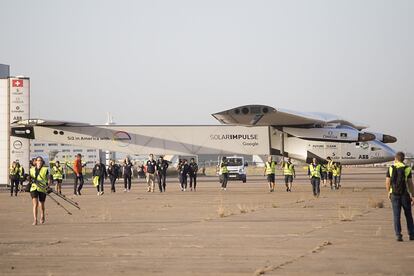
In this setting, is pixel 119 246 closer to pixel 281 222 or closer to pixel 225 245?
pixel 225 245

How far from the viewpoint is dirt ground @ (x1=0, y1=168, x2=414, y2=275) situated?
10.9 m

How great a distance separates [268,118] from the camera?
39438mm

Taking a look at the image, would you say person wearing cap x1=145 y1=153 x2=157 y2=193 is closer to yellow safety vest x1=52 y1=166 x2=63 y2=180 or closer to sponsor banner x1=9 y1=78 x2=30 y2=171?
yellow safety vest x1=52 y1=166 x2=63 y2=180

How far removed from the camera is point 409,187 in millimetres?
14984

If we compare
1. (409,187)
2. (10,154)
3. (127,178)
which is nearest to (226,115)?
→ (127,178)

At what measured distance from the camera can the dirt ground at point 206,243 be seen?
1092 centimetres

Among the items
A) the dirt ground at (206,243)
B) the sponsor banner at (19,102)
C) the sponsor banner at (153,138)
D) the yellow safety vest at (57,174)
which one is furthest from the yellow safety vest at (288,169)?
the sponsor banner at (19,102)

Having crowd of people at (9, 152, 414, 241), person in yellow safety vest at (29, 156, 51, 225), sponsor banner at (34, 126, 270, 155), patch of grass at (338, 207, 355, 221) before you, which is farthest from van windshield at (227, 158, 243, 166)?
person in yellow safety vest at (29, 156, 51, 225)

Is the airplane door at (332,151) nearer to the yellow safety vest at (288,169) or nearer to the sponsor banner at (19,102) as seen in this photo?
the yellow safety vest at (288,169)

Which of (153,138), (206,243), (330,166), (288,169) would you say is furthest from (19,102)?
(206,243)

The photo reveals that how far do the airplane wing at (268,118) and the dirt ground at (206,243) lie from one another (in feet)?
47.2

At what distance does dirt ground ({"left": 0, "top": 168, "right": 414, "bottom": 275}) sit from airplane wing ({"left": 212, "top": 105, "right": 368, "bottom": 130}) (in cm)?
1440

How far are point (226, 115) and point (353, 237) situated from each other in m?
23.8

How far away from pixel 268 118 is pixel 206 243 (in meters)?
25.7
